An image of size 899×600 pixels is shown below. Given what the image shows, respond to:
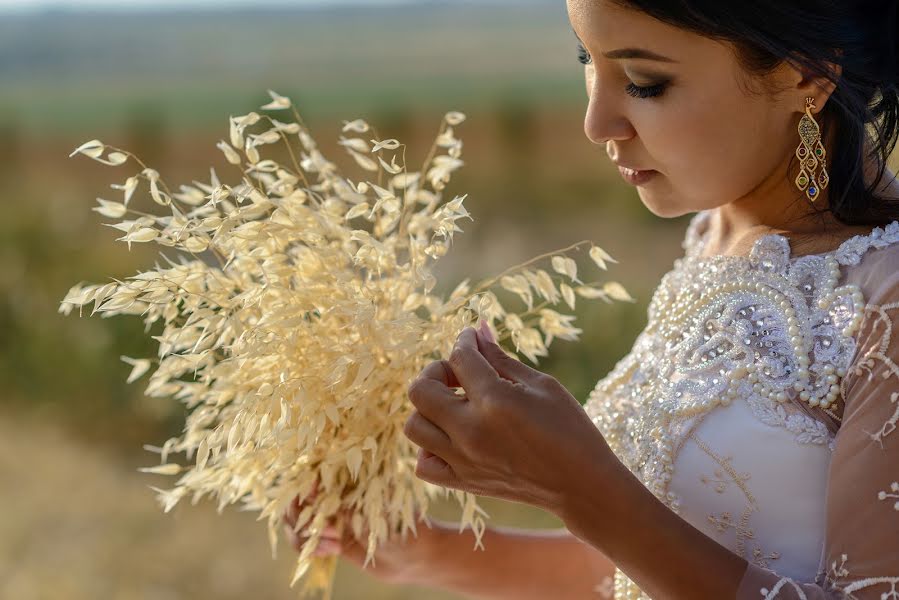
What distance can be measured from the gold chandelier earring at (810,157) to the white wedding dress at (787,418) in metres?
0.08

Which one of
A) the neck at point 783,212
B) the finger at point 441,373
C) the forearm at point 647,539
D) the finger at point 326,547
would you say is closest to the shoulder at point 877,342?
the neck at point 783,212

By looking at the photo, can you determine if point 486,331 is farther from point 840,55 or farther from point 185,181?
point 185,181

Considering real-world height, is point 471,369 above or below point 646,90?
below

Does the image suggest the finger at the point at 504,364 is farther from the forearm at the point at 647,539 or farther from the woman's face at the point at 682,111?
the woman's face at the point at 682,111

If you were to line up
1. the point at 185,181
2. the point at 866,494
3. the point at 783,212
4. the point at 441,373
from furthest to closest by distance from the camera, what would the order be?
the point at 185,181 < the point at 783,212 < the point at 441,373 < the point at 866,494

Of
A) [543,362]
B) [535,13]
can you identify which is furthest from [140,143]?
[535,13]

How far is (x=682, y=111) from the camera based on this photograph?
46.2 inches

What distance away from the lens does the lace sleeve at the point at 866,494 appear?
3.23 feet

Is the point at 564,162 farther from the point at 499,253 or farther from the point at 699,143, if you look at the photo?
the point at 699,143

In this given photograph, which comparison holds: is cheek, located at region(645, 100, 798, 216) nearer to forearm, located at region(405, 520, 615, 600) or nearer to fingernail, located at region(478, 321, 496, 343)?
fingernail, located at region(478, 321, 496, 343)

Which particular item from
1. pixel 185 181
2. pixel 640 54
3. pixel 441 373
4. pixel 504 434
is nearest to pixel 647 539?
pixel 504 434

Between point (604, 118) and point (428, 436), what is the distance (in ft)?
1.48

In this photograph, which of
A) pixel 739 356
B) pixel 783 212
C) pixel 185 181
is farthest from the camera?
pixel 185 181

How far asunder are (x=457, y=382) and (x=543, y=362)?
12.5 feet
